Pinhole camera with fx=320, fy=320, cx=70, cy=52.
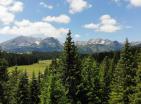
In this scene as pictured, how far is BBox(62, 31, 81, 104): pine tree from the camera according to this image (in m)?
34.1

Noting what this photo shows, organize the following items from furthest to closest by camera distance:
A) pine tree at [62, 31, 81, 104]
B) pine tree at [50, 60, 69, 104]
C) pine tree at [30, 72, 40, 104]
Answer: pine tree at [30, 72, 40, 104] < pine tree at [62, 31, 81, 104] < pine tree at [50, 60, 69, 104]

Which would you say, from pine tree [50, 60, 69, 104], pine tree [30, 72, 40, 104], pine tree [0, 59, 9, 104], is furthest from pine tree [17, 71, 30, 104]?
pine tree [50, 60, 69, 104]

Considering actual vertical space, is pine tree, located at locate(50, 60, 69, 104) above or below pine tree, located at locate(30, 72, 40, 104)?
above

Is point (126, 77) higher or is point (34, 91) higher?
point (126, 77)

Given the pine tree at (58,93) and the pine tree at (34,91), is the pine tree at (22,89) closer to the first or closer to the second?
the pine tree at (34,91)

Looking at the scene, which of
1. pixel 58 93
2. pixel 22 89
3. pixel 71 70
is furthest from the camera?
pixel 22 89

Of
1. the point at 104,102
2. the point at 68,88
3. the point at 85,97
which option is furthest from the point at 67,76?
the point at 104,102

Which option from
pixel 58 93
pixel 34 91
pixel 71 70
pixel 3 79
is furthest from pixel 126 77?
pixel 34 91

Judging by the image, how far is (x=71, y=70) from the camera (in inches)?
1339

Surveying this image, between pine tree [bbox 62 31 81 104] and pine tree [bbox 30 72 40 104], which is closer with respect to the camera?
pine tree [bbox 62 31 81 104]

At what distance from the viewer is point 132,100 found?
32812 mm

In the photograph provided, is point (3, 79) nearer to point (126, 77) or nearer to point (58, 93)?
point (58, 93)

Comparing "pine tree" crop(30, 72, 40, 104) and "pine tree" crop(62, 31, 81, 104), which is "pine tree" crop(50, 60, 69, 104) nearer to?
"pine tree" crop(62, 31, 81, 104)

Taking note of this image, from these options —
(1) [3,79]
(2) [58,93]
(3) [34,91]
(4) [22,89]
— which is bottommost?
(3) [34,91]
